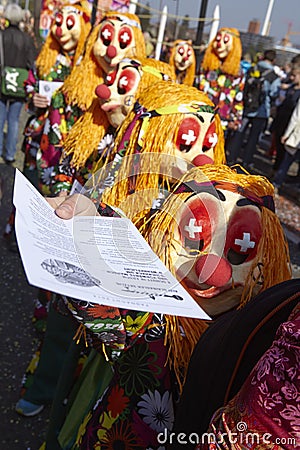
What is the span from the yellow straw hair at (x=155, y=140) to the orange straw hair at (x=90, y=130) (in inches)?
11.2

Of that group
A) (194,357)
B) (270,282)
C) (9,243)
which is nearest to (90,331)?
(194,357)

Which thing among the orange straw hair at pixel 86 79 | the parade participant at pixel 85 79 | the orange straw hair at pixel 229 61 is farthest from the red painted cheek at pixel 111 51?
the orange straw hair at pixel 229 61

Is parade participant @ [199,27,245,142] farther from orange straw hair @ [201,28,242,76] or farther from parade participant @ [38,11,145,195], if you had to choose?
parade participant @ [38,11,145,195]

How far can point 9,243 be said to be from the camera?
3115 millimetres

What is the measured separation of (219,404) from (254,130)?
5.67 meters

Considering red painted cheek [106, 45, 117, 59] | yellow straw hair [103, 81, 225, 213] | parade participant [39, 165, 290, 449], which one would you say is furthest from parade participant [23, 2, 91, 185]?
parade participant [39, 165, 290, 449]

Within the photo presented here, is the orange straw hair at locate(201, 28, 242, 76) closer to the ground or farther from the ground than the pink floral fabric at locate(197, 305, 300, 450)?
farther from the ground

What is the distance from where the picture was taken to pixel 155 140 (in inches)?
53.5

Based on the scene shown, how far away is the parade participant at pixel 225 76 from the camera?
15.2ft

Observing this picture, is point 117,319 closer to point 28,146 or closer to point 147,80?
point 147,80

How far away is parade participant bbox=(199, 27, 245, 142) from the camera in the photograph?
4.63m

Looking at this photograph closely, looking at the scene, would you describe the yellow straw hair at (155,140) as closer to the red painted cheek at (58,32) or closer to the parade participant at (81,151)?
the parade participant at (81,151)

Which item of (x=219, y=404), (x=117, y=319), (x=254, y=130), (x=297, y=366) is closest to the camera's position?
(x=297, y=366)

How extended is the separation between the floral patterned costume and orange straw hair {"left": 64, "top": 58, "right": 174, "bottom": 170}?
2857 mm
